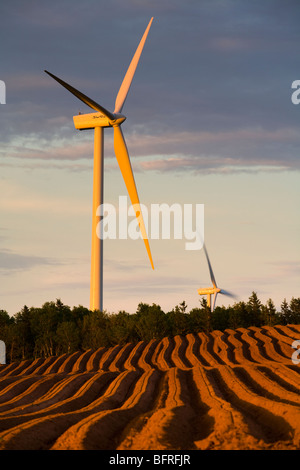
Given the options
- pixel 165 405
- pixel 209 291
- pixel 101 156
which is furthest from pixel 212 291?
pixel 165 405

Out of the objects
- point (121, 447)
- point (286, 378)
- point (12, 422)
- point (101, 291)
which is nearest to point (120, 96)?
point (101, 291)

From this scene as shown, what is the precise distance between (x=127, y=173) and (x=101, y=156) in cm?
1208

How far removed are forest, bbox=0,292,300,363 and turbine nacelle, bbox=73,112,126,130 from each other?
32.2m

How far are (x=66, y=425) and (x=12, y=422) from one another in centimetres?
276

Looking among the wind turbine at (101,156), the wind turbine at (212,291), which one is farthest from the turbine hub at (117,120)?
the wind turbine at (212,291)

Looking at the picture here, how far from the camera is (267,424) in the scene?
71.2ft

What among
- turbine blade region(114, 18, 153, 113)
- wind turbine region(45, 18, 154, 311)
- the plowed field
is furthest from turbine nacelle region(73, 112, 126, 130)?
the plowed field

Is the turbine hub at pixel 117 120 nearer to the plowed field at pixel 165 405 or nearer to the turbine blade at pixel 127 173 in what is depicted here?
the turbine blade at pixel 127 173

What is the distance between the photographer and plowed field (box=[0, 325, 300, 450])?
18.8 meters

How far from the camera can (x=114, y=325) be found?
115 metres

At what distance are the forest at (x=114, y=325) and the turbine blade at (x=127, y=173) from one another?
3720 cm

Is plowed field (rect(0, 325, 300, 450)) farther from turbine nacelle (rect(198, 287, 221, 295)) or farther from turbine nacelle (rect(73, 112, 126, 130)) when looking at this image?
turbine nacelle (rect(198, 287, 221, 295))

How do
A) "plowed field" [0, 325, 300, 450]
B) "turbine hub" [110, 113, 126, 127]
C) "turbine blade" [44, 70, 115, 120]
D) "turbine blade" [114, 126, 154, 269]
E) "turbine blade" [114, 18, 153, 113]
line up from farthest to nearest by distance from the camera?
1. "turbine hub" [110, 113, 126, 127]
2. "turbine blade" [114, 18, 153, 113]
3. "turbine blade" [114, 126, 154, 269]
4. "turbine blade" [44, 70, 115, 120]
5. "plowed field" [0, 325, 300, 450]

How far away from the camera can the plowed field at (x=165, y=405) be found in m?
18.8
